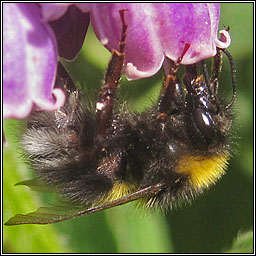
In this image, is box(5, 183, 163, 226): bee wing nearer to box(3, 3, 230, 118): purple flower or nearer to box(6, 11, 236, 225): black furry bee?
box(6, 11, 236, 225): black furry bee

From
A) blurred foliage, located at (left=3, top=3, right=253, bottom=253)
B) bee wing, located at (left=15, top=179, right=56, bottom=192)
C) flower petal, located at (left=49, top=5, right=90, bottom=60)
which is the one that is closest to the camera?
flower petal, located at (left=49, top=5, right=90, bottom=60)

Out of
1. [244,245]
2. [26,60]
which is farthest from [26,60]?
[244,245]

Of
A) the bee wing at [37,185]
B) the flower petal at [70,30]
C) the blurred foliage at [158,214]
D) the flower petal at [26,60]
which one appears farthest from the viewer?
the blurred foliage at [158,214]

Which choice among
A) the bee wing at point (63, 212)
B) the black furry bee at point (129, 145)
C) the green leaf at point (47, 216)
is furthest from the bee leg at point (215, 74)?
the green leaf at point (47, 216)

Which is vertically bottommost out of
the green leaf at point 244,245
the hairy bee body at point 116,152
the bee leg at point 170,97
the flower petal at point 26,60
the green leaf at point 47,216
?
the green leaf at point 244,245

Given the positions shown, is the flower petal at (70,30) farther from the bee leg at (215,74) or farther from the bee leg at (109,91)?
the bee leg at (215,74)

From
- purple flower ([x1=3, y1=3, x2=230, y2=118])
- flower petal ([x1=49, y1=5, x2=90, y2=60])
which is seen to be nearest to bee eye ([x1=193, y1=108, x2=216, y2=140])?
purple flower ([x1=3, y1=3, x2=230, y2=118])

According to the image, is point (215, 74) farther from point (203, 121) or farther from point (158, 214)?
point (158, 214)
